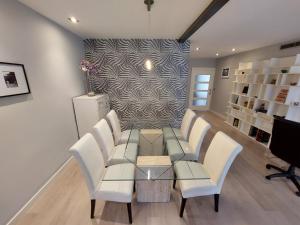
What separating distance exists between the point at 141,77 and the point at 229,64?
3.69 metres

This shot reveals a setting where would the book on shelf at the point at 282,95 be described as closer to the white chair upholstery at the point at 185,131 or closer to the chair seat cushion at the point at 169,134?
the white chair upholstery at the point at 185,131

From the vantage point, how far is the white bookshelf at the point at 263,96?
116 inches

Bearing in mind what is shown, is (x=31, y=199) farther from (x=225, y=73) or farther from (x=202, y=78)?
(x=202, y=78)

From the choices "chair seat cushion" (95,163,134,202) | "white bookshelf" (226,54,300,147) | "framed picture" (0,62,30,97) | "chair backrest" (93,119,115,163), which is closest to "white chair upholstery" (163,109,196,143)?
"chair backrest" (93,119,115,163)

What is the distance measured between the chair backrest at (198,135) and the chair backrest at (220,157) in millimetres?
313

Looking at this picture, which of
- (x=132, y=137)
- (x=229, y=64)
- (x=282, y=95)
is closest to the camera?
(x=132, y=137)

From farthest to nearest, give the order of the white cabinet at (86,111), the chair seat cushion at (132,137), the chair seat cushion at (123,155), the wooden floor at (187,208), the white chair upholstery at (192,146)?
the white cabinet at (86,111)
the chair seat cushion at (132,137)
the white chair upholstery at (192,146)
the chair seat cushion at (123,155)
the wooden floor at (187,208)

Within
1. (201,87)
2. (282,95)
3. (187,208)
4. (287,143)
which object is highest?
(282,95)

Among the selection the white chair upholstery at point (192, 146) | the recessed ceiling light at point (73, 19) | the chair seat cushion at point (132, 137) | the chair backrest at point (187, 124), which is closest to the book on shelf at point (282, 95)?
the chair backrest at point (187, 124)

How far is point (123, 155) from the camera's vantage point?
7.01ft

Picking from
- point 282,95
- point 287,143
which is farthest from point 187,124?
point 282,95

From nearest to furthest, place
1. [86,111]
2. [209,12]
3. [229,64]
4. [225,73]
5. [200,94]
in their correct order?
[209,12] < [86,111] < [229,64] < [225,73] < [200,94]

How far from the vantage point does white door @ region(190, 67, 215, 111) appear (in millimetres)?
6449

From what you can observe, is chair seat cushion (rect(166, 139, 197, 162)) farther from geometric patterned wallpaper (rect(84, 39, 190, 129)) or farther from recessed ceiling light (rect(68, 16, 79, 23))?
recessed ceiling light (rect(68, 16, 79, 23))
